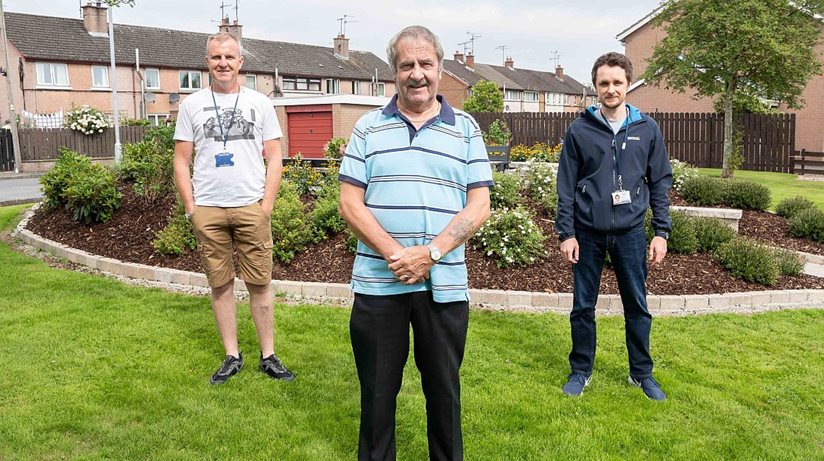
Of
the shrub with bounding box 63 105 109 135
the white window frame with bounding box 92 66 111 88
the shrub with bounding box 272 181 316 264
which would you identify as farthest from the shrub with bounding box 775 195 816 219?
the white window frame with bounding box 92 66 111 88

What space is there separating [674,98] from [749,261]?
28679mm

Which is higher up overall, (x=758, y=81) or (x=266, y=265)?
(x=758, y=81)

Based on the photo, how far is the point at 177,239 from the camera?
313 inches

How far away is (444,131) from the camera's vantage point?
9.70ft

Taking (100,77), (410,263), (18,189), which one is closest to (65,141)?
(18,189)

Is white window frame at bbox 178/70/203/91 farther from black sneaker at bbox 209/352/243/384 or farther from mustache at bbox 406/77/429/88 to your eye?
mustache at bbox 406/77/429/88

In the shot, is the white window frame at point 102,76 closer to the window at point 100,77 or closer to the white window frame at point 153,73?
the window at point 100,77

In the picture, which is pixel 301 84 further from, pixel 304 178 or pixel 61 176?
pixel 304 178

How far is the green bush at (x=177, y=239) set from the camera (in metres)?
7.92

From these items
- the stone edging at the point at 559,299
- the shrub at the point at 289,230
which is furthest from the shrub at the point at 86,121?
the stone edging at the point at 559,299

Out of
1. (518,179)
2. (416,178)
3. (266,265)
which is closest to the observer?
(416,178)

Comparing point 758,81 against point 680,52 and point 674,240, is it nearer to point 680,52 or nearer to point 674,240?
point 680,52

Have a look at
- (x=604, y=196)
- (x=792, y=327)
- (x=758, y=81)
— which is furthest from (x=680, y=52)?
(x=604, y=196)

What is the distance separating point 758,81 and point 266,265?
20603mm
